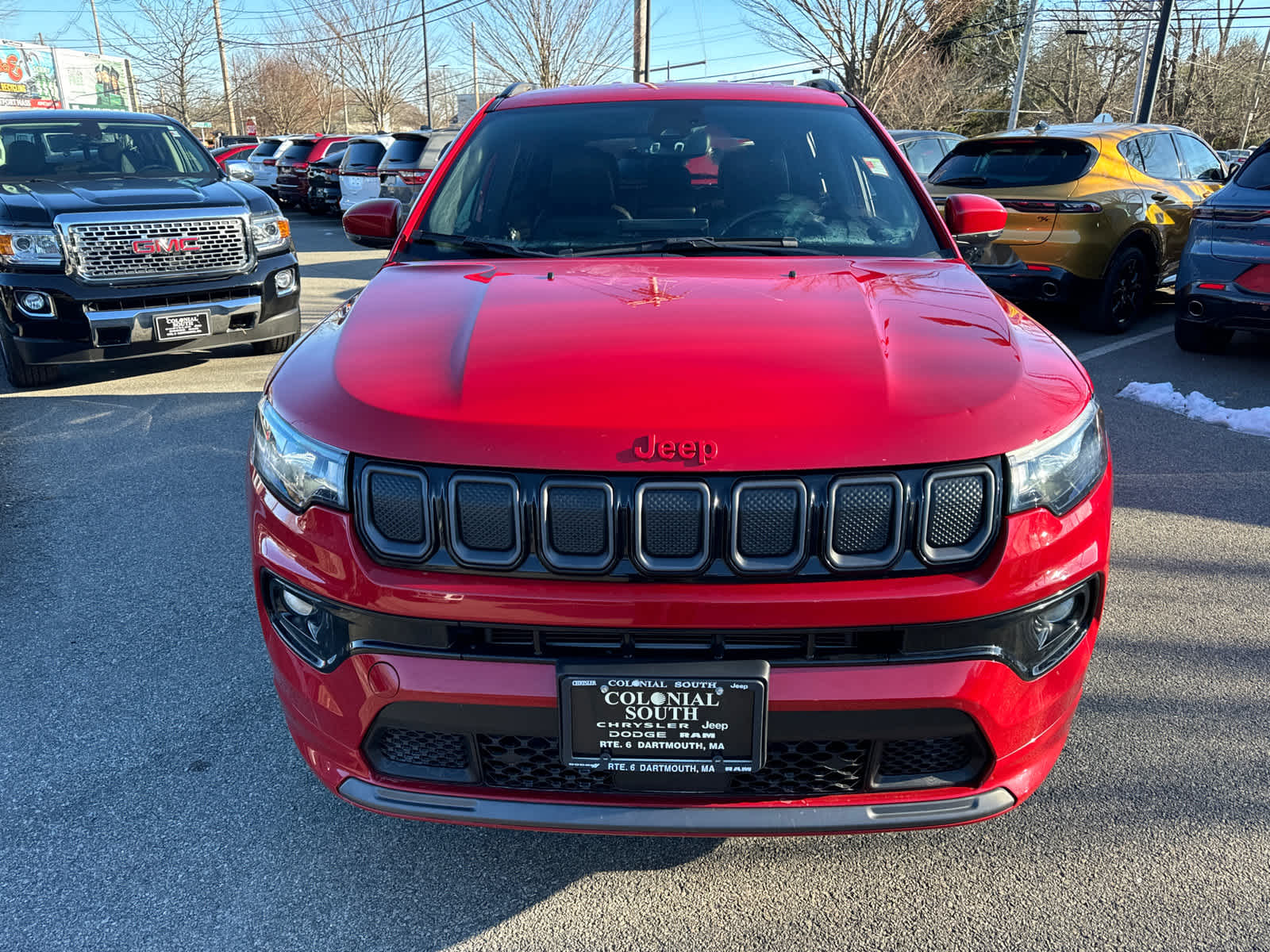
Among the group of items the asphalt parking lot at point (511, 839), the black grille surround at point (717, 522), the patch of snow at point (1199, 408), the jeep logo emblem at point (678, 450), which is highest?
the jeep logo emblem at point (678, 450)

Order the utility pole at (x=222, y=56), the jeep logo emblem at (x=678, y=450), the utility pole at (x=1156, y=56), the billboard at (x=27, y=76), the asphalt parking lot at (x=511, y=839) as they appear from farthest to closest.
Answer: the billboard at (x=27, y=76) < the utility pole at (x=222, y=56) < the utility pole at (x=1156, y=56) < the asphalt parking lot at (x=511, y=839) < the jeep logo emblem at (x=678, y=450)

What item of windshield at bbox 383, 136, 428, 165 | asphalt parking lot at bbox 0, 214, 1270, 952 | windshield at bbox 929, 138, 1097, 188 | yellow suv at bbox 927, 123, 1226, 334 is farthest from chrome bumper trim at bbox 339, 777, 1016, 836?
A: windshield at bbox 383, 136, 428, 165

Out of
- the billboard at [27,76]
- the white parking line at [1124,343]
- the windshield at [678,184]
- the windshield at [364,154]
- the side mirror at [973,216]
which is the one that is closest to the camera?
the windshield at [678,184]

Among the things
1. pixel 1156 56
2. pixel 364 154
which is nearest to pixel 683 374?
pixel 364 154

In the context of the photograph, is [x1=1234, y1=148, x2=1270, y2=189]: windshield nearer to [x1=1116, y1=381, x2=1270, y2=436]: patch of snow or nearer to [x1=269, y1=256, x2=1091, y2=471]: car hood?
[x1=1116, y1=381, x2=1270, y2=436]: patch of snow

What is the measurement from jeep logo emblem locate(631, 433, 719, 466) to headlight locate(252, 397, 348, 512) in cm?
58

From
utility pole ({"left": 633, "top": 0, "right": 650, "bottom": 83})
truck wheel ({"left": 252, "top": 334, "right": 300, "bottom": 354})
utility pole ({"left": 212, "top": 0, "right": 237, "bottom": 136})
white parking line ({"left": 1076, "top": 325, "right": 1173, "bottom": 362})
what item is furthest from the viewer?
utility pole ({"left": 212, "top": 0, "right": 237, "bottom": 136})

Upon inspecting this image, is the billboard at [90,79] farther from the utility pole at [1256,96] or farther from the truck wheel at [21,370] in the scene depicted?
the utility pole at [1256,96]

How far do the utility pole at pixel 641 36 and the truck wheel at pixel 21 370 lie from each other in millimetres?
16304

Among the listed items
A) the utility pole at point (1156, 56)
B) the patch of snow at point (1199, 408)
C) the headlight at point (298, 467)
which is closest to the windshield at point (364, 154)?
the patch of snow at point (1199, 408)

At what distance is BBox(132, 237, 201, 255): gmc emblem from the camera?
6145 mm

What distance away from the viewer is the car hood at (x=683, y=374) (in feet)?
5.60

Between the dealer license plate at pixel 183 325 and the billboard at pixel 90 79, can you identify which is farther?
the billboard at pixel 90 79

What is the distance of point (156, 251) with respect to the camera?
621 cm
